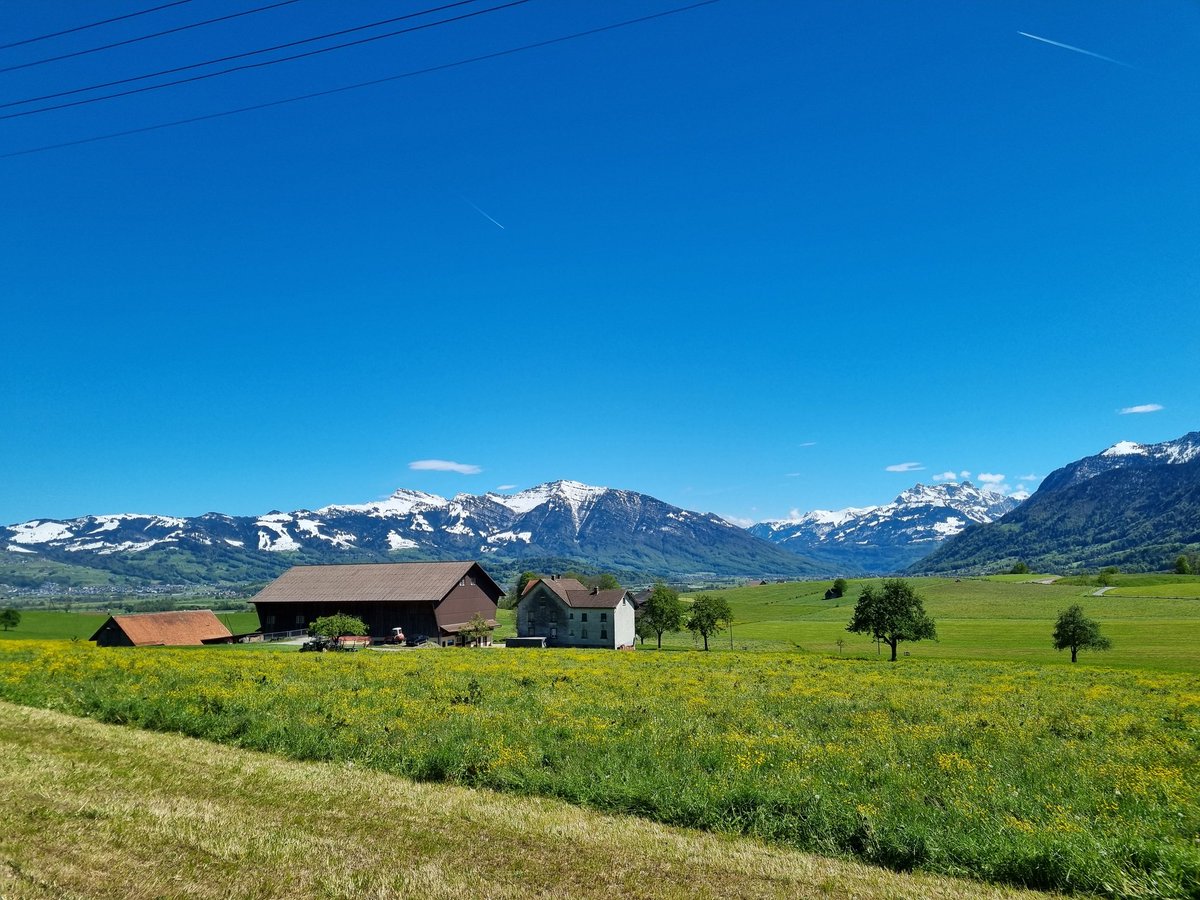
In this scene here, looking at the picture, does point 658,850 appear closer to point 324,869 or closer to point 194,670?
point 324,869

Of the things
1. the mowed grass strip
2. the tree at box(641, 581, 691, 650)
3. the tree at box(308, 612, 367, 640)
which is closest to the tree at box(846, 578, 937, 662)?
the tree at box(641, 581, 691, 650)

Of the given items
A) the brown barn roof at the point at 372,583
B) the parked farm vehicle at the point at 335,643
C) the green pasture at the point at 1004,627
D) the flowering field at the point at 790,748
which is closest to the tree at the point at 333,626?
the parked farm vehicle at the point at 335,643

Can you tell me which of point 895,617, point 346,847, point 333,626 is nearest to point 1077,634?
point 895,617

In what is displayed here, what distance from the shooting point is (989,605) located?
15975 cm

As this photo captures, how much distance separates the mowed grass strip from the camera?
9555 millimetres

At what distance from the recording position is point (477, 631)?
8369 centimetres

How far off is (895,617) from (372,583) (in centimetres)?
6434

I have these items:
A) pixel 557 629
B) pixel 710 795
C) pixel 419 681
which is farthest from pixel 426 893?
pixel 557 629

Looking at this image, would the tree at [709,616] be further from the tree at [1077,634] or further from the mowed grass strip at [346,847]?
the mowed grass strip at [346,847]

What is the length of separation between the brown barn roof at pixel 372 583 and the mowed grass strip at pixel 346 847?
2879 inches

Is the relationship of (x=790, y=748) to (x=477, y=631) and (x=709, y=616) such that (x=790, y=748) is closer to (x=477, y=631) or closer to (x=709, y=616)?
(x=477, y=631)

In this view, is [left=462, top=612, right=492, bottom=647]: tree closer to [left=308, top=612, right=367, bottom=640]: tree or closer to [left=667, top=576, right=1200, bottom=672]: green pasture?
[left=308, top=612, right=367, bottom=640]: tree

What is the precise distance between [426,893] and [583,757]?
22.3 feet

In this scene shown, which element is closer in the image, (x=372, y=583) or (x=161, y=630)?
(x=161, y=630)
